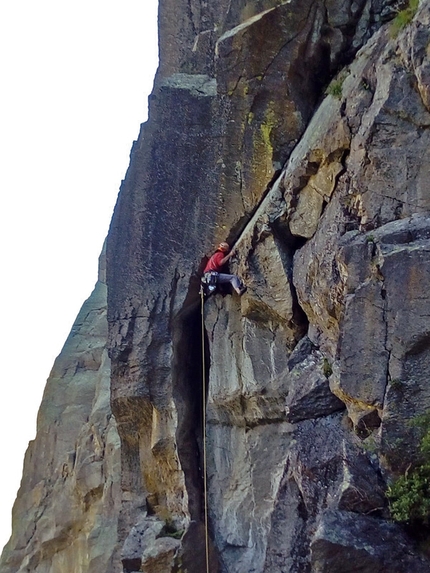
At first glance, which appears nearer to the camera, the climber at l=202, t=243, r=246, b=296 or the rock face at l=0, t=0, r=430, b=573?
the rock face at l=0, t=0, r=430, b=573

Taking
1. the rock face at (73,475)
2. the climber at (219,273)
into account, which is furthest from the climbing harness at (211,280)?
the rock face at (73,475)

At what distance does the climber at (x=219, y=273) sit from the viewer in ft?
55.0

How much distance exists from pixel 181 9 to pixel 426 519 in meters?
14.1

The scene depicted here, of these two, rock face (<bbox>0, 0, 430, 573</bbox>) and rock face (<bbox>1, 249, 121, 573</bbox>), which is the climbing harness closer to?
rock face (<bbox>0, 0, 430, 573</bbox>)

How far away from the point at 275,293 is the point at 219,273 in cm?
165

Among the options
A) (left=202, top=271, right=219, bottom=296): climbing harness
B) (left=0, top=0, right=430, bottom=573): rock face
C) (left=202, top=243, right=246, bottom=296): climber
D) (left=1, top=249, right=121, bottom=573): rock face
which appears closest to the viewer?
(left=0, top=0, right=430, bottom=573): rock face

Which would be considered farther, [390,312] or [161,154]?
[161,154]

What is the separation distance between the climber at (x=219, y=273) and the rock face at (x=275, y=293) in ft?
1.01

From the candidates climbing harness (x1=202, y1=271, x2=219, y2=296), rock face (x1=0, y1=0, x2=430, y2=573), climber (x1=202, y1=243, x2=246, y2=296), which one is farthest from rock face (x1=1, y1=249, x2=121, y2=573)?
climber (x1=202, y1=243, x2=246, y2=296)

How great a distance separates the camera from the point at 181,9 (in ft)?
63.7

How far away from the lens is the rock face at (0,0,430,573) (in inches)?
486

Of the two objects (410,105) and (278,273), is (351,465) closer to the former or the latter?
(278,273)

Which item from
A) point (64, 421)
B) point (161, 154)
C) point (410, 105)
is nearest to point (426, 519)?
point (410, 105)

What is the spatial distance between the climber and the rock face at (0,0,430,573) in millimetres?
309
